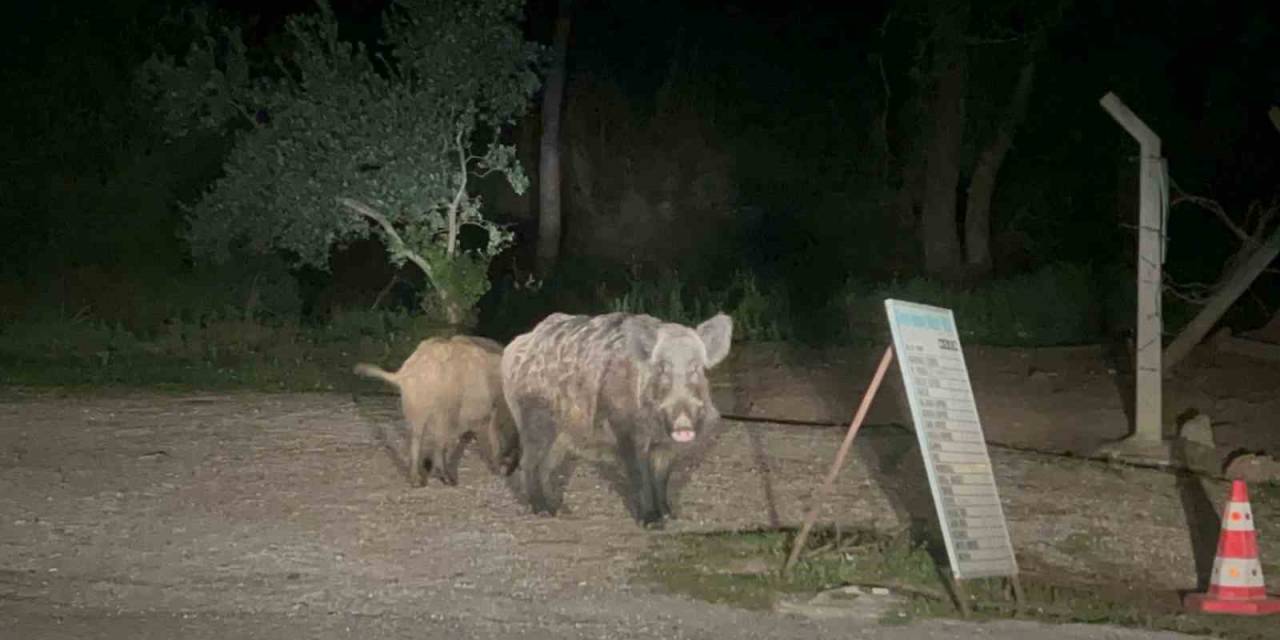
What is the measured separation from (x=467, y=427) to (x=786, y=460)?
2484 millimetres

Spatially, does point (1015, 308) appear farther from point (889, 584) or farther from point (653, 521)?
point (889, 584)

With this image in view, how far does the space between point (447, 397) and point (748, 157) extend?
21726 millimetres

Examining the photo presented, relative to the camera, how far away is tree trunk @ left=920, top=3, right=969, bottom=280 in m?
24.8

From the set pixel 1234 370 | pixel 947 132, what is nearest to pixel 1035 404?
pixel 1234 370

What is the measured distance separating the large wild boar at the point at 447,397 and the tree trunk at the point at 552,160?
16103 millimetres

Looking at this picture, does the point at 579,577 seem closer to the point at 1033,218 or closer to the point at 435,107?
the point at 435,107

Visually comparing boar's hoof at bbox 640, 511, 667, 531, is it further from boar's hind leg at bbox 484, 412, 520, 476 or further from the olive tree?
the olive tree

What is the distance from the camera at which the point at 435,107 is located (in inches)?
785

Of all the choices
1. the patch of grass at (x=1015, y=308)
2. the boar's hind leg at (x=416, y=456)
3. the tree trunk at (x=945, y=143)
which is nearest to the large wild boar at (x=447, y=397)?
the boar's hind leg at (x=416, y=456)

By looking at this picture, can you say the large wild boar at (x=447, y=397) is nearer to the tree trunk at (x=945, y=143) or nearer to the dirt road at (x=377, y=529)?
the dirt road at (x=377, y=529)

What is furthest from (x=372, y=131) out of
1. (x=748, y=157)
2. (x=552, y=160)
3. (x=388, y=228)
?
(x=748, y=157)

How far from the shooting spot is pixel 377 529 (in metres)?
10.6

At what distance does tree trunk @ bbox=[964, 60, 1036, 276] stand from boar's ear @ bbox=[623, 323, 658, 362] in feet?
56.5

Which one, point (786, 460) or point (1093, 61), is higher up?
point (1093, 61)
